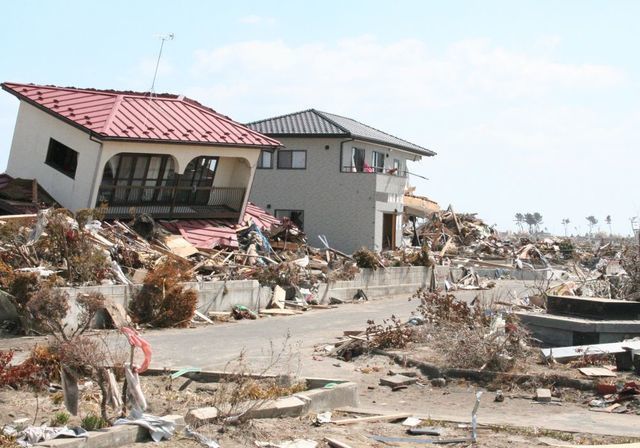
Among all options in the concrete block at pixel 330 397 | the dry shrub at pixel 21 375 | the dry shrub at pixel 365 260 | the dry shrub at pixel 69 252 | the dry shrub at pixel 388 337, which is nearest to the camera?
the concrete block at pixel 330 397

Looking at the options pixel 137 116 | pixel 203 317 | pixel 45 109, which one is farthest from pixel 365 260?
pixel 45 109

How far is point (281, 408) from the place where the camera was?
10.2 metres

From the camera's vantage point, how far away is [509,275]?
3775cm

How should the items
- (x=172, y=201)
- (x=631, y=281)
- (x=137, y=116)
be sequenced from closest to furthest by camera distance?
(x=631, y=281)
(x=137, y=116)
(x=172, y=201)

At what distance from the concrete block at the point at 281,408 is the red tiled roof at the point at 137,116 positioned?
1632 cm

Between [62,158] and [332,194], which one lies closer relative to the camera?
[62,158]

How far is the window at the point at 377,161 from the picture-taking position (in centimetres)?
4181

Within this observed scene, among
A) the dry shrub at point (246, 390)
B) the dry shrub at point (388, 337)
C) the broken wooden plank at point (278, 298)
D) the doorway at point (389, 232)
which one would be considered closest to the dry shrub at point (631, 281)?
the dry shrub at point (388, 337)

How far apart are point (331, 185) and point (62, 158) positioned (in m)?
14.5

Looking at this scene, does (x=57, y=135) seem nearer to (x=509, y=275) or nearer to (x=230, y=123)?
(x=230, y=123)

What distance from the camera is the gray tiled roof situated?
39375 millimetres

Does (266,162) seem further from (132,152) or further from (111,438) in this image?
(111,438)

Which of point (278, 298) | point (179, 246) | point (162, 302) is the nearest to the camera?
point (162, 302)

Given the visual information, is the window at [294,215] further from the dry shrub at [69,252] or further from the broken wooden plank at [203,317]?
the dry shrub at [69,252]
